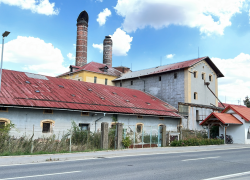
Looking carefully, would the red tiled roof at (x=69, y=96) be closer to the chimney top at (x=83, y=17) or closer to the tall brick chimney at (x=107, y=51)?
the chimney top at (x=83, y=17)

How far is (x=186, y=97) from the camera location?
36.7 metres

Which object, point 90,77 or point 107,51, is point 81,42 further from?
point 90,77

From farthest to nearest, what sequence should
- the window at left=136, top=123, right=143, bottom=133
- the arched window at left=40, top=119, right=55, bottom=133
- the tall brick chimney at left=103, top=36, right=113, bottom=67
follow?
1. the tall brick chimney at left=103, top=36, right=113, bottom=67
2. the window at left=136, top=123, right=143, bottom=133
3. the arched window at left=40, top=119, right=55, bottom=133

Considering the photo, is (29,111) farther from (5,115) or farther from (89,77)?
(89,77)

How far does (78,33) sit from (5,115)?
40765mm

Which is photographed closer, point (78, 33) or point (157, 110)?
point (157, 110)

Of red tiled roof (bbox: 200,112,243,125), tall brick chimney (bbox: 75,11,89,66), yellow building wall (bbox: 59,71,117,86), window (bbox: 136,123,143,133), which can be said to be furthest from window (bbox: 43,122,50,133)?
tall brick chimney (bbox: 75,11,89,66)

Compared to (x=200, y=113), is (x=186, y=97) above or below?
above

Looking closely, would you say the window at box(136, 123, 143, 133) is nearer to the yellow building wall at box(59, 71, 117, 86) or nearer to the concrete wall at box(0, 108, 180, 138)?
the concrete wall at box(0, 108, 180, 138)

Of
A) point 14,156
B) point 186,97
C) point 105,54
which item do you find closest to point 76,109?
point 14,156

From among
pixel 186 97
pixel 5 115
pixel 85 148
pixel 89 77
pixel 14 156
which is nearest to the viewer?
pixel 14 156

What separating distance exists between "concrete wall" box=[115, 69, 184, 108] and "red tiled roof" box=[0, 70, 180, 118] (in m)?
3.03

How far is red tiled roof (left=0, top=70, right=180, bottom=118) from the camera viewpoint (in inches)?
873

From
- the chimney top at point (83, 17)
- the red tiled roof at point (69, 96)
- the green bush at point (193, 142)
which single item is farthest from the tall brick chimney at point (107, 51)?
the green bush at point (193, 142)
